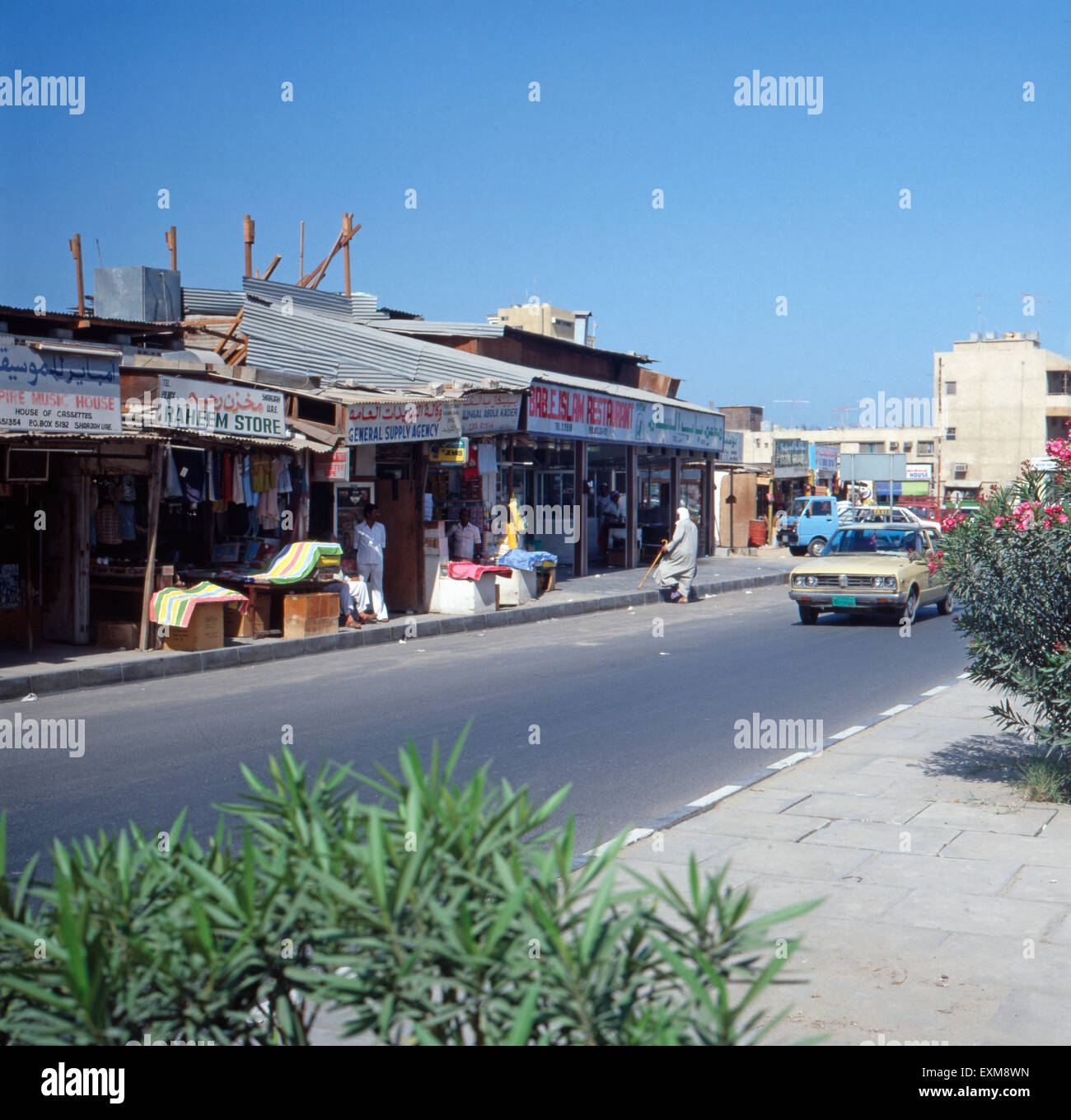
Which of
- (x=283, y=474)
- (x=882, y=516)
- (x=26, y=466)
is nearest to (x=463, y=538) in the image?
(x=283, y=474)

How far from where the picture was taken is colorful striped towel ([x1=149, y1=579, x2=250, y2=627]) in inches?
574

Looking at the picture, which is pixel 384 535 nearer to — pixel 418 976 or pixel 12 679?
pixel 12 679

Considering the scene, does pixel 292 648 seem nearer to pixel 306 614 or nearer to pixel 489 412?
pixel 306 614

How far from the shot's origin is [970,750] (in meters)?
9.08

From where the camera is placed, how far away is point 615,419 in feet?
96.6

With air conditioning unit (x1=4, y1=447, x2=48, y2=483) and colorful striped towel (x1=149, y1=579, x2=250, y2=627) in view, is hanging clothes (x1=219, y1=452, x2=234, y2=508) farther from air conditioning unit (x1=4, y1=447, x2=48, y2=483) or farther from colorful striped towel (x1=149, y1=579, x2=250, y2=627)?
air conditioning unit (x1=4, y1=447, x2=48, y2=483)

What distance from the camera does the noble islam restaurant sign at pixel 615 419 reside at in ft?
84.0

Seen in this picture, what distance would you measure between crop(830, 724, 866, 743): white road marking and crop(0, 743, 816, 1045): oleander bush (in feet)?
25.0

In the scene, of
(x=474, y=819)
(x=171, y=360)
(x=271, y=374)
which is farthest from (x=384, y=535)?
(x=474, y=819)

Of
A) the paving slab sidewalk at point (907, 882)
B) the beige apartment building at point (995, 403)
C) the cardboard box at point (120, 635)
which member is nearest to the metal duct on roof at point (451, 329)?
the cardboard box at point (120, 635)

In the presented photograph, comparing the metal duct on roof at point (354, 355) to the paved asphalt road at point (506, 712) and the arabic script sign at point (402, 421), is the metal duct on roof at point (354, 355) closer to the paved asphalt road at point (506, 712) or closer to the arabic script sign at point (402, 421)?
the arabic script sign at point (402, 421)

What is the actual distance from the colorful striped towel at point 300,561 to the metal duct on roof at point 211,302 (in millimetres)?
8544

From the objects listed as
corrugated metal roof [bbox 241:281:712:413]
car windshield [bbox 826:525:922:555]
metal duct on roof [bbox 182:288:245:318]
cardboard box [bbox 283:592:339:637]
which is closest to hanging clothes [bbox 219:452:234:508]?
cardboard box [bbox 283:592:339:637]

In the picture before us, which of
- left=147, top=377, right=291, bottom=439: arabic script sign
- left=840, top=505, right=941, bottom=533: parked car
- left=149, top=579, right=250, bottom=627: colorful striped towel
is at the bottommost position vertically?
left=149, top=579, right=250, bottom=627: colorful striped towel
